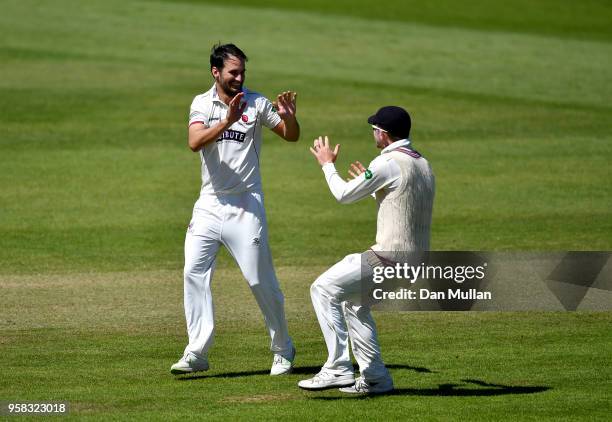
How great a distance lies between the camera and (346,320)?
9750 mm

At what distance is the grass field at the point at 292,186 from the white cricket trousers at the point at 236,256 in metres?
0.48

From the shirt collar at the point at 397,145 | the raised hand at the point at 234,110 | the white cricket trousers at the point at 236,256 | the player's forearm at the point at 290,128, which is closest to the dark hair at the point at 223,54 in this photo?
the raised hand at the point at 234,110

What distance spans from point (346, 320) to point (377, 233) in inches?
33.3

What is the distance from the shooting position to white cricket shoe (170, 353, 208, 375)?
10334mm

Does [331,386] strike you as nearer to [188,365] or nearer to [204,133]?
[188,365]

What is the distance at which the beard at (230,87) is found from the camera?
414 inches

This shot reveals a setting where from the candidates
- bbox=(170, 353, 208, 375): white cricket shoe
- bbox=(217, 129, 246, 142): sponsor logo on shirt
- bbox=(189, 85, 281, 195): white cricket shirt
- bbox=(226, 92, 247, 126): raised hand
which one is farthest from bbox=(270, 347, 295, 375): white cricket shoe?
bbox=(226, 92, 247, 126): raised hand

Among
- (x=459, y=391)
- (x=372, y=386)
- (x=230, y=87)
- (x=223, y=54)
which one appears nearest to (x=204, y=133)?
(x=230, y=87)

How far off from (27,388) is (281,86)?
1876 centimetres

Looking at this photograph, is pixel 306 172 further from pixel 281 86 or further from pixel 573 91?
pixel 573 91

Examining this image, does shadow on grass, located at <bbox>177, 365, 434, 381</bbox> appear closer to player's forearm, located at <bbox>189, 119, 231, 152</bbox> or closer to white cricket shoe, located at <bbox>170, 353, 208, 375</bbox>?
white cricket shoe, located at <bbox>170, 353, 208, 375</bbox>

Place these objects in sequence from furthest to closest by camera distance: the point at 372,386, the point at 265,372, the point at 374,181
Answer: the point at 265,372 < the point at 372,386 < the point at 374,181

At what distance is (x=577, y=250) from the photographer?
16.0m

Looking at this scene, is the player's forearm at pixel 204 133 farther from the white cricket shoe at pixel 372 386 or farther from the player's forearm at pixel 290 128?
the white cricket shoe at pixel 372 386
